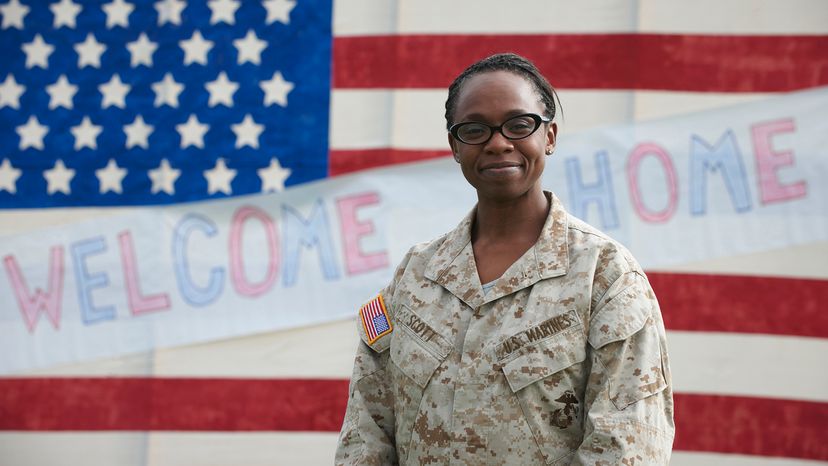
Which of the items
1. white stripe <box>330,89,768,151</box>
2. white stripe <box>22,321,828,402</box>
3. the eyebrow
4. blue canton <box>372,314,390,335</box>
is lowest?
white stripe <box>22,321,828,402</box>

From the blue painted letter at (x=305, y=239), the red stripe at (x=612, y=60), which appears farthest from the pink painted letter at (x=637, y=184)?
the blue painted letter at (x=305, y=239)

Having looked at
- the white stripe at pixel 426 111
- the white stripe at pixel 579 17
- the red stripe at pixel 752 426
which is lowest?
the red stripe at pixel 752 426

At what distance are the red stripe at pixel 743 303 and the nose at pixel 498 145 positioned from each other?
6.41 ft

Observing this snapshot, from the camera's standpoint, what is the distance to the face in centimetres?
Answer: 130

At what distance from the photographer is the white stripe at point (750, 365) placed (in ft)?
9.89

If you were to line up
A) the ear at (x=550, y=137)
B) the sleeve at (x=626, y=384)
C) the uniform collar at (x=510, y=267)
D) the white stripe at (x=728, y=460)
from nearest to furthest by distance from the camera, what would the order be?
the sleeve at (x=626, y=384), the uniform collar at (x=510, y=267), the ear at (x=550, y=137), the white stripe at (x=728, y=460)

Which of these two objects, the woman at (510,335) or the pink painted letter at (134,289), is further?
→ the pink painted letter at (134,289)

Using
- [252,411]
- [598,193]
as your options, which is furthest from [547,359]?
[252,411]

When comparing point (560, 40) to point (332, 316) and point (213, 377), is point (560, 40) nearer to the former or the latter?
point (332, 316)

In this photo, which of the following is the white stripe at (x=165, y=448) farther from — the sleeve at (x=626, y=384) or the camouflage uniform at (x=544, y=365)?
the sleeve at (x=626, y=384)

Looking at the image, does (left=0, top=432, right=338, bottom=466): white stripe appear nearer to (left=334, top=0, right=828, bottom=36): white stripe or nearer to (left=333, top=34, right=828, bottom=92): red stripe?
(left=333, top=34, right=828, bottom=92): red stripe

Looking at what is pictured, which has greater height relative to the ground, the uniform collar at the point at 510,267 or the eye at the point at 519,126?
the eye at the point at 519,126

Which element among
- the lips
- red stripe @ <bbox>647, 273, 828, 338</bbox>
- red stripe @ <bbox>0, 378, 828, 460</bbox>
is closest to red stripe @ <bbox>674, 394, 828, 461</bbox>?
red stripe @ <bbox>0, 378, 828, 460</bbox>

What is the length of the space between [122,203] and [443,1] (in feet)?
4.88
